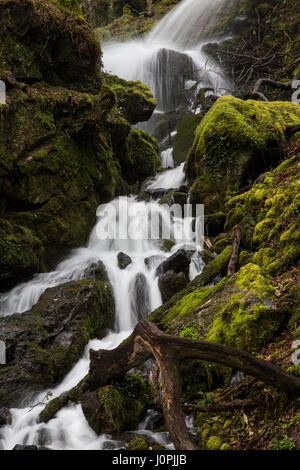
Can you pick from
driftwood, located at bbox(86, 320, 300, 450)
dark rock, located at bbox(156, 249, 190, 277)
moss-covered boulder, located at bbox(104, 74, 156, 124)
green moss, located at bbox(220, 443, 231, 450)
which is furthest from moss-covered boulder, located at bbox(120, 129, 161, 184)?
green moss, located at bbox(220, 443, 231, 450)

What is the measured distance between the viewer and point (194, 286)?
5.95m

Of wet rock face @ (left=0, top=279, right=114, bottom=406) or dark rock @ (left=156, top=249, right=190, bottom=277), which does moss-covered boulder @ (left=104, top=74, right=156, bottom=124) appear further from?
wet rock face @ (left=0, top=279, right=114, bottom=406)

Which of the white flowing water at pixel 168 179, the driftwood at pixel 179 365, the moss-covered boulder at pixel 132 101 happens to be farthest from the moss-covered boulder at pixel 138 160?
the driftwood at pixel 179 365

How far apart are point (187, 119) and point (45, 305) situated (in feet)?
43.0

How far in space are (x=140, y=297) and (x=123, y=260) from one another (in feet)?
4.69

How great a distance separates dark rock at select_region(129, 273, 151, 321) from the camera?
743 centimetres

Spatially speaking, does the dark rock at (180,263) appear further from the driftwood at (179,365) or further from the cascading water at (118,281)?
the driftwood at (179,365)

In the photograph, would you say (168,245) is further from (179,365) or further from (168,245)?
(179,365)

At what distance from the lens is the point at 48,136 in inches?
363

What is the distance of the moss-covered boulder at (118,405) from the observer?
12.7 feet

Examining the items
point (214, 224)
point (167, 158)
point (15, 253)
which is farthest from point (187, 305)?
point (167, 158)

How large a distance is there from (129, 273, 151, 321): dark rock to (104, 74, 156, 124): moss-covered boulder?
8975 mm
